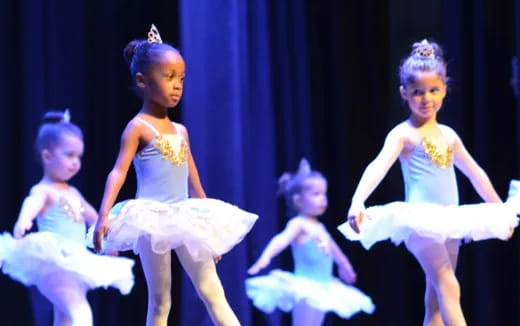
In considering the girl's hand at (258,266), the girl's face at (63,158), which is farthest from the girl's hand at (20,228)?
the girl's hand at (258,266)

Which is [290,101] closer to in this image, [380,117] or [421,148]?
[380,117]

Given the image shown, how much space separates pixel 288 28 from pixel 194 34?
67cm

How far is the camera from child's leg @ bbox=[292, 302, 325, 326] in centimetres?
409

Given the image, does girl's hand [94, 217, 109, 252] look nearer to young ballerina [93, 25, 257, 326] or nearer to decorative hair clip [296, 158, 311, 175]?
young ballerina [93, 25, 257, 326]

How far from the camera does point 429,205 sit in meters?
3.12

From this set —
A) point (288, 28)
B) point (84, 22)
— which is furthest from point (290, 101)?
point (84, 22)

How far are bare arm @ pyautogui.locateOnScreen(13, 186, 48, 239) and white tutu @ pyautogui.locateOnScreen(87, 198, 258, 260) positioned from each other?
90cm

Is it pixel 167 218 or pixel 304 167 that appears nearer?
pixel 167 218

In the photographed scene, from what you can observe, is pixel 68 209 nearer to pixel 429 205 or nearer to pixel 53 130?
pixel 53 130

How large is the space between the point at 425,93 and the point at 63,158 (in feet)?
5.20

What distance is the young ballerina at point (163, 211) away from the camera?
276 centimetres

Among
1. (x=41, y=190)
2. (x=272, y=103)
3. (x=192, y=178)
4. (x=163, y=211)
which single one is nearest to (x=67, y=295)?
(x=41, y=190)

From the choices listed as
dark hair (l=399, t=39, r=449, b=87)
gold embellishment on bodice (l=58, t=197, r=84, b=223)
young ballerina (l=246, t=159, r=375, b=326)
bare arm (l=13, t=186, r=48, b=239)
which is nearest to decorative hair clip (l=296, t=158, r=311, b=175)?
young ballerina (l=246, t=159, r=375, b=326)

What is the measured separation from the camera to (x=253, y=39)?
4.32 meters
